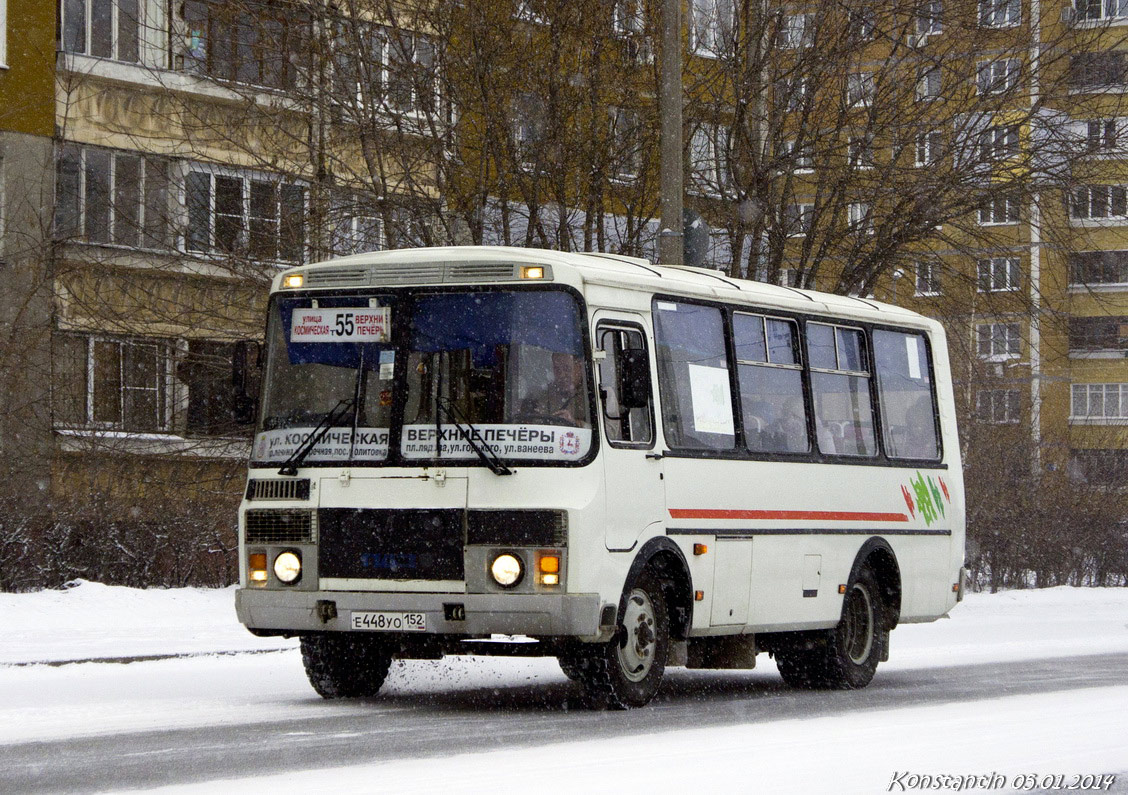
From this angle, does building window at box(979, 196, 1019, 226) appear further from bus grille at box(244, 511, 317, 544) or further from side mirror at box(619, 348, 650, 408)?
bus grille at box(244, 511, 317, 544)

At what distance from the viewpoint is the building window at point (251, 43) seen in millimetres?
23359

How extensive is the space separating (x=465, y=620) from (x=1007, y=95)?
15078mm

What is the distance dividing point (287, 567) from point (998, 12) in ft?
52.9

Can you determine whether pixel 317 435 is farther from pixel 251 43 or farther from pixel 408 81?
pixel 251 43

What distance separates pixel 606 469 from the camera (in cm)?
1202

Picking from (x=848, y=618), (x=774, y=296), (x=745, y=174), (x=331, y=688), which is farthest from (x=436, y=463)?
(x=745, y=174)

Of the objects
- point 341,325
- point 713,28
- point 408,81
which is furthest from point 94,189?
point 341,325

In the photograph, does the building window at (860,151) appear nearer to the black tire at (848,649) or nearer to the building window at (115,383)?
the building window at (115,383)

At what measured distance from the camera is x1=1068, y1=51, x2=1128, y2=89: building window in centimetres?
2456

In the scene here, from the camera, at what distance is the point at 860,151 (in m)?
24.3

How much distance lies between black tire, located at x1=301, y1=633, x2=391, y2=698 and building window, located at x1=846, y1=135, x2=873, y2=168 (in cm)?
1280

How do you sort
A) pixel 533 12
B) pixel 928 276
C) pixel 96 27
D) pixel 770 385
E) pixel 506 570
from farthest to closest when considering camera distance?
pixel 96 27
pixel 928 276
pixel 533 12
pixel 770 385
pixel 506 570

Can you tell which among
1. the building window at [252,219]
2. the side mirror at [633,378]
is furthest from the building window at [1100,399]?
the side mirror at [633,378]

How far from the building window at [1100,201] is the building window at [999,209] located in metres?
0.75
